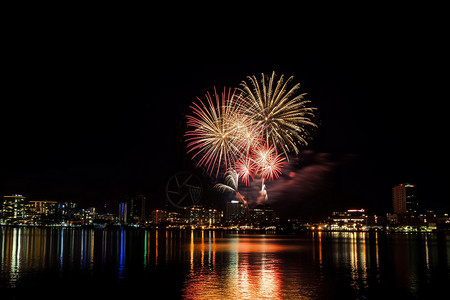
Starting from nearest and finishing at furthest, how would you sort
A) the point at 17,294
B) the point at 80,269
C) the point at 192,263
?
1. the point at 17,294
2. the point at 80,269
3. the point at 192,263

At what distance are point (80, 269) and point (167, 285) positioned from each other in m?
8.83

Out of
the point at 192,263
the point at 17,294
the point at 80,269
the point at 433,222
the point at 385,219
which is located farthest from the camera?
the point at 385,219

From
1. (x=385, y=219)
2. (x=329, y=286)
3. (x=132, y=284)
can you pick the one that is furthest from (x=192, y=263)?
(x=385, y=219)

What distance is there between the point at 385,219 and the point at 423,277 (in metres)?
185

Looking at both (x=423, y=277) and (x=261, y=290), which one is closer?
(x=261, y=290)

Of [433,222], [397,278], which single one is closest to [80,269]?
[397,278]

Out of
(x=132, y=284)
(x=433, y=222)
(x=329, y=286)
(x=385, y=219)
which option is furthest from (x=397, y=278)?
(x=385, y=219)

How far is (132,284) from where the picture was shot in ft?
71.6

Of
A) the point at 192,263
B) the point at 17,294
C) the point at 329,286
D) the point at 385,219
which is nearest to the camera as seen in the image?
the point at 17,294

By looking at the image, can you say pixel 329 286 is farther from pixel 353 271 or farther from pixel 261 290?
pixel 353 271

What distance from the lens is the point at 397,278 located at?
2492cm

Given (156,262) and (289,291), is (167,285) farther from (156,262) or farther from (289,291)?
(156,262)

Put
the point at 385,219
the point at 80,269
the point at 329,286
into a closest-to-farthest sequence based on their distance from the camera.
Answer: the point at 329,286, the point at 80,269, the point at 385,219

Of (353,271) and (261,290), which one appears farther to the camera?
(353,271)
